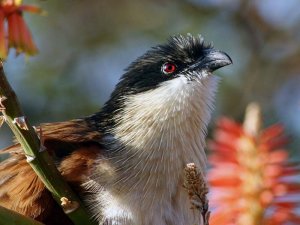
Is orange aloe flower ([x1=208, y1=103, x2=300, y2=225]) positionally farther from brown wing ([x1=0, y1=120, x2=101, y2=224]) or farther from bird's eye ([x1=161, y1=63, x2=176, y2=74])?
bird's eye ([x1=161, y1=63, x2=176, y2=74])

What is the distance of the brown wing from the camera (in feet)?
10.8

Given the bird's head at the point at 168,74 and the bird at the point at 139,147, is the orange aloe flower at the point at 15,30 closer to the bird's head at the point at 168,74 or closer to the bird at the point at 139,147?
the bird at the point at 139,147

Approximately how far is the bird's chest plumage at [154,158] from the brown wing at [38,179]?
9cm

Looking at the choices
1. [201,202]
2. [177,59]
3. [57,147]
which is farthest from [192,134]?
[201,202]

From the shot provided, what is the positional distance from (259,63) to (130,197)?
392cm

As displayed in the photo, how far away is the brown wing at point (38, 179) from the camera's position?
3301mm

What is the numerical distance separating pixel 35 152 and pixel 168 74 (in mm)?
1481

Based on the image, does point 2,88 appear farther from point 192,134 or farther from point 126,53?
point 126,53

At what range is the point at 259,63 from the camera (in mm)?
7070

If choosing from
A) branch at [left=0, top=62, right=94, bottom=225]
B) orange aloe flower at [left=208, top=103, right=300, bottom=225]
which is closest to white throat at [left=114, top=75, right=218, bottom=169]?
orange aloe flower at [left=208, top=103, right=300, bottom=225]

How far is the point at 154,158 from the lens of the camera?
11.9 ft

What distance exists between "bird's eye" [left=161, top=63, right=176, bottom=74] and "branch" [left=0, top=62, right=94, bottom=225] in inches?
48.6

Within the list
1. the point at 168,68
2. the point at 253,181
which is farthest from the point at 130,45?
the point at 253,181

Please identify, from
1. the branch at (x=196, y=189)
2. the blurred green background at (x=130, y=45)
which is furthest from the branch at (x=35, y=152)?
the blurred green background at (x=130, y=45)
